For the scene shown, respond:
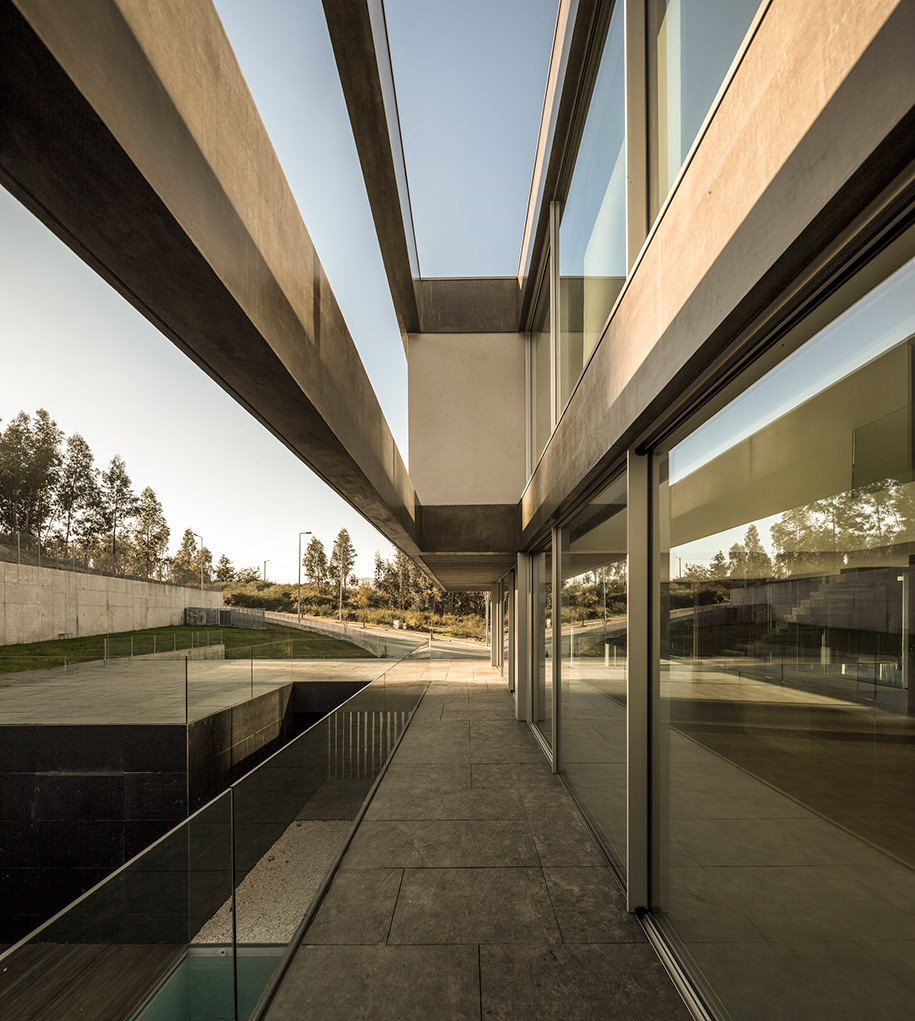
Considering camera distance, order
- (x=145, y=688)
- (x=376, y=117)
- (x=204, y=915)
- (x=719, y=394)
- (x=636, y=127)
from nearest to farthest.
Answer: (x=204, y=915) → (x=719, y=394) → (x=636, y=127) → (x=376, y=117) → (x=145, y=688)

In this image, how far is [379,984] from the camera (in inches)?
135

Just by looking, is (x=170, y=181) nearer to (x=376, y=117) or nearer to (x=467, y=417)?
(x=376, y=117)

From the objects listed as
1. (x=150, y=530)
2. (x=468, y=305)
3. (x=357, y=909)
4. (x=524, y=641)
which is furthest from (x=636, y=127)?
(x=150, y=530)

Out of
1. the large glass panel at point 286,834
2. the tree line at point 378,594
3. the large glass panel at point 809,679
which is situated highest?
the large glass panel at point 809,679

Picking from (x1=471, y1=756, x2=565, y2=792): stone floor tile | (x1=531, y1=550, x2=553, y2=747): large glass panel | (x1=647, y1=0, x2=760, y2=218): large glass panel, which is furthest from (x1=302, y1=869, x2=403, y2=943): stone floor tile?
(x1=647, y1=0, x2=760, y2=218): large glass panel

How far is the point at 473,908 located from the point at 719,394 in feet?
12.4

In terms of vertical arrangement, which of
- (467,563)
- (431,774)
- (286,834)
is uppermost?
(467,563)

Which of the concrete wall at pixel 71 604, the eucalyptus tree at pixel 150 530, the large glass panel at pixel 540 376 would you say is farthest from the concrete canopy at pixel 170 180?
the eucalyptus tree at pixel 150 530

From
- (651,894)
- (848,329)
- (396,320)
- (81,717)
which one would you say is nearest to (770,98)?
(848,329)

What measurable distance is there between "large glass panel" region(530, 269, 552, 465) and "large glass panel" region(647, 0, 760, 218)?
5159 mm

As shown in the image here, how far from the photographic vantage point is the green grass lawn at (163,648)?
18109 mm

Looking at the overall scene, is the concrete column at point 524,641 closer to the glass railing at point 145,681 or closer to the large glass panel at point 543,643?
the large glass panel at point 543,643

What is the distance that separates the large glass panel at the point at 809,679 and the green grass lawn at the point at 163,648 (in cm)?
1623

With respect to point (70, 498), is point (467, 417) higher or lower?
lower
